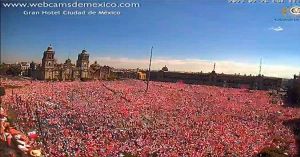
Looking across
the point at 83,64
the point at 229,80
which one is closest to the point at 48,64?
the point at 83,64

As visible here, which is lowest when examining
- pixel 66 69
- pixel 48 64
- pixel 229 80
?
pixel 229 80

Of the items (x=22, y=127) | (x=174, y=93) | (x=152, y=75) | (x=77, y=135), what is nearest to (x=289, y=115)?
(x=174, y=93)

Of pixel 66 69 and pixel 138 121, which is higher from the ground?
pixel 66 69

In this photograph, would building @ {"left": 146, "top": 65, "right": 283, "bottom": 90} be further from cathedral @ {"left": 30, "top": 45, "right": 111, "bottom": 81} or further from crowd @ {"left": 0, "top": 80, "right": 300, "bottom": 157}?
cathedral @ {"left": 30, "top": 45, "right": 111, "bottom": 81}

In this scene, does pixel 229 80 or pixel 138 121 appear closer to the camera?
pixel 138 121

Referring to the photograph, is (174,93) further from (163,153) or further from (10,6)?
(10,6)

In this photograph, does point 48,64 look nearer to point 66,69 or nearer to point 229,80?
point 66,69

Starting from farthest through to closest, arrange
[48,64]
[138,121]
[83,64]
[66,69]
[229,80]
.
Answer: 1. [229,80]
2. [66,69]
3. [83,64]
4. [48,64]
5. [138,121]

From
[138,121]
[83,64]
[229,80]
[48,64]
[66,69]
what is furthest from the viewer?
[229,80]

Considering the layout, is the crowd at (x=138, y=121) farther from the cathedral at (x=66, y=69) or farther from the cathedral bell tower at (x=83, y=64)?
the cathedral bell tower at (x=83, y=64)
